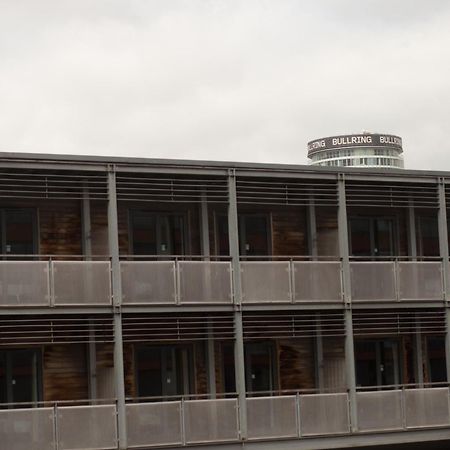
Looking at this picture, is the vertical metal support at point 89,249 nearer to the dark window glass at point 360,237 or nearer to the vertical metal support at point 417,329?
the dark window glass at point 360,237

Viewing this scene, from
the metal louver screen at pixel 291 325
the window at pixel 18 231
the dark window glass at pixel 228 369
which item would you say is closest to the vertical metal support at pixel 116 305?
the window at pixel 18 231

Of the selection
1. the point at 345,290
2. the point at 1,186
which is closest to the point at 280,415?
the point at 345,290

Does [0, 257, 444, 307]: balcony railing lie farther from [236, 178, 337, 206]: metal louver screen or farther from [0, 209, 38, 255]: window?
[0, 209, 38, 255]: window

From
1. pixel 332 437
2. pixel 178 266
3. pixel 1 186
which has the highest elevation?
pixel 1 186

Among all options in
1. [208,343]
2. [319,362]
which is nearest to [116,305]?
[208,343]

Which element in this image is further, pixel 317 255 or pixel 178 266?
pixel 317 255

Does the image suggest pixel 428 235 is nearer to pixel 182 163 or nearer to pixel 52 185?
pixel 182 163

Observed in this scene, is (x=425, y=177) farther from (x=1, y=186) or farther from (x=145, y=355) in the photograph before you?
(x=1, y=186)

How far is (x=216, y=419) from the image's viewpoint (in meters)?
27.2

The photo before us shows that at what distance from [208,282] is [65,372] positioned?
3989 millimetres

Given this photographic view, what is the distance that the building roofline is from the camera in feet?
85.4

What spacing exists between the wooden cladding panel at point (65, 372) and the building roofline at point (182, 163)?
15.2ft

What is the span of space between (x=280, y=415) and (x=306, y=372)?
3253mm

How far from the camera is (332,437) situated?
2825 centimetres
